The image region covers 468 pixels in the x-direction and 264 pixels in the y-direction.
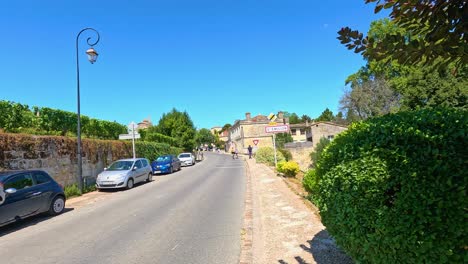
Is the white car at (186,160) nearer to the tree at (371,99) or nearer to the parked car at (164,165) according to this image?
the parked car at (164,165)

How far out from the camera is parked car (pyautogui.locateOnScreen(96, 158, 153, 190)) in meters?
15.9

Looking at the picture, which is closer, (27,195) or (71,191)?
(27,195)

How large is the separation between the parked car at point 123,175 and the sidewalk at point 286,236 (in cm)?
854

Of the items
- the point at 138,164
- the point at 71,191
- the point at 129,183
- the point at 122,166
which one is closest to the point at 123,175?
the point at 129,183

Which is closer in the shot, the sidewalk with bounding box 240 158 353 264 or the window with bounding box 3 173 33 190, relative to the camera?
the sidewalk with bounding box 240 158 353 264

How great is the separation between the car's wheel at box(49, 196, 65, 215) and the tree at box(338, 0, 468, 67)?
10580 mm

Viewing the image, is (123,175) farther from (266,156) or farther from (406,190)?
(266,156)

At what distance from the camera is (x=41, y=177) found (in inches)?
387

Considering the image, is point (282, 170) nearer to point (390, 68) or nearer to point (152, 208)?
point (152, 208)

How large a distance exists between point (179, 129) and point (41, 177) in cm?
3837

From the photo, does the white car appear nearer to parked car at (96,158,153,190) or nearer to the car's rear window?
parked car at (96,158,153,190)

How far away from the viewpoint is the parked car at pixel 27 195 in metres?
8.23

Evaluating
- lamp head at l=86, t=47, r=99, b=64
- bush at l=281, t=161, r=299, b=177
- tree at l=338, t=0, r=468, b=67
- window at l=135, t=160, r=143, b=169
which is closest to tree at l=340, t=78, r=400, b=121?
bush at l=281, t=161, r=299, b=177

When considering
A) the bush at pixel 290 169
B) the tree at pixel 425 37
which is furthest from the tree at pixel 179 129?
the tree at pixel 425 37
